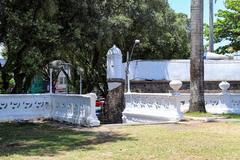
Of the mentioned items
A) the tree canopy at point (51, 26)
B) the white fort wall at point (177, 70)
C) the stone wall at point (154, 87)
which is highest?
the tree canopy at point (51, 26)

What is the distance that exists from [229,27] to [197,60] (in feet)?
60.4

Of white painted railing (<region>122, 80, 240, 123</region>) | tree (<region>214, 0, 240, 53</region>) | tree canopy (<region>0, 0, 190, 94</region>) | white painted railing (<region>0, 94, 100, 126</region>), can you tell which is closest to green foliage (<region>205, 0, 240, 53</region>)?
tree (<region>214, 0, 240, 53</region>)

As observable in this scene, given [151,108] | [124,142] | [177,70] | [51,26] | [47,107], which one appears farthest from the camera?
→ [177,70]

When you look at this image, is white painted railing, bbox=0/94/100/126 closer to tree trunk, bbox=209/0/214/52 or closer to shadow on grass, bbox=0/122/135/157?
shadow on grass, bbox=0/122/135/157

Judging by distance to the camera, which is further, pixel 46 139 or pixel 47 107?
pixel 47 107

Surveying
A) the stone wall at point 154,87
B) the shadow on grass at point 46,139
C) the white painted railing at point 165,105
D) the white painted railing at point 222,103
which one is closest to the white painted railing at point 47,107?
the shadow on grass at point 46,139

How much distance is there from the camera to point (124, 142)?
1016 cm

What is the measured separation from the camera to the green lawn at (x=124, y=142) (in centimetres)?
848

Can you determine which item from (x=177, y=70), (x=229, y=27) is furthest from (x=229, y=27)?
(x=177, y=70)

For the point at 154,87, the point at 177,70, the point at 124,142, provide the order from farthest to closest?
the point at 177,70 < the point at 154,87 < the point at 124,142

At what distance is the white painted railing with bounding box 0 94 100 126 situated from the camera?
14.6 m

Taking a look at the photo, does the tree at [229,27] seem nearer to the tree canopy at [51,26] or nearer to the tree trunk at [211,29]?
the tree trunk at [211,29]

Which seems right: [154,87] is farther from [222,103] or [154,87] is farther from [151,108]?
[151,108]

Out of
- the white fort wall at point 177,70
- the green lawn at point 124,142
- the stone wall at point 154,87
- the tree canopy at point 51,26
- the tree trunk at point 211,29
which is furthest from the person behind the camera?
the tree trunk at point 211,29
